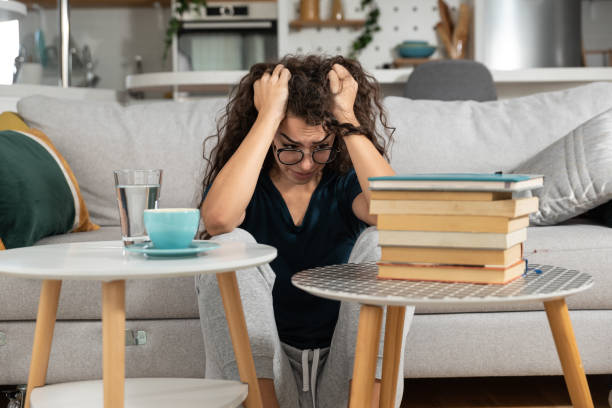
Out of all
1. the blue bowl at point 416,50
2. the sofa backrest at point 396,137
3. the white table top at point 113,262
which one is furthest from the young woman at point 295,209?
the blue bowl at point 416,50

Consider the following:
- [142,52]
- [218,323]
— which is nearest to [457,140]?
[218,323]

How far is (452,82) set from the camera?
113 inches

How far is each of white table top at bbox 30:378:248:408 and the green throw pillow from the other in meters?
0.65

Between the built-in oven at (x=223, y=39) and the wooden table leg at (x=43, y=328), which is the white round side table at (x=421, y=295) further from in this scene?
the built-in oven at (x=223, y=39)

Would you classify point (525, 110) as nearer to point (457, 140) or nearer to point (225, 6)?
point (457, 140)

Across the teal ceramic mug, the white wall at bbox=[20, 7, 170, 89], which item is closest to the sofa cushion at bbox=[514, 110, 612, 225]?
the teal ceramic mug

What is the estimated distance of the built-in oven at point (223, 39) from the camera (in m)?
5.00

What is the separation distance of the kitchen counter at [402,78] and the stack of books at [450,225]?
340cm

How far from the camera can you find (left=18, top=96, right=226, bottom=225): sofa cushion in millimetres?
2123

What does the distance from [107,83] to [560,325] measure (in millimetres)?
5098

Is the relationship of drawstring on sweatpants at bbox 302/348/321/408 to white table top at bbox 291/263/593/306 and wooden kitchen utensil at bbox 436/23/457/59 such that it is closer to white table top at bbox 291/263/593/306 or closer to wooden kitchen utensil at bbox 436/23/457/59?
white table top at bbox 291/263/593/306

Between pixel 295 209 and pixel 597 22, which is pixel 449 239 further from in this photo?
pixel 597 22

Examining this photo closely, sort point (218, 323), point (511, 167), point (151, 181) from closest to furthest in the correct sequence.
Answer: point (151, 181), point (218, 323), point (511, 167)

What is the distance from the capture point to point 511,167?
6.91 ft
